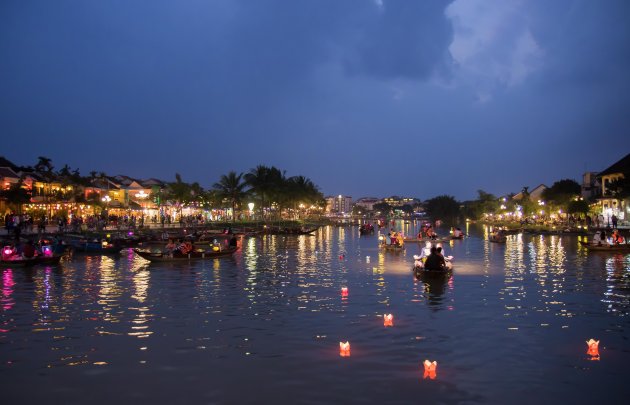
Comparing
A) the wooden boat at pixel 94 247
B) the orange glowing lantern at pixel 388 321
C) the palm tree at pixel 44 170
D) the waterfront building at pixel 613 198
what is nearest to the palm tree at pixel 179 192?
the palm tree at pixel 44 170

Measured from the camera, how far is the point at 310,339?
15.5 m

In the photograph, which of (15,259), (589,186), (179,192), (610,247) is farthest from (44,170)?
(589,186)

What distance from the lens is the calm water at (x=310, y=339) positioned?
11320 mm

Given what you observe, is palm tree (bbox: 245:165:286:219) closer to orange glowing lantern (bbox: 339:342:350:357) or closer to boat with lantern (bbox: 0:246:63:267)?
boat with lantern (bbox: 0:246:63:267)

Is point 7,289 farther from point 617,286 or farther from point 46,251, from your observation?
point 617,286

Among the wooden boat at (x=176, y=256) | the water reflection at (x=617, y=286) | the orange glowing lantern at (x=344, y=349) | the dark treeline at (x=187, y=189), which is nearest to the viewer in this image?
the orange glowing lantern at (x=344, y=349)

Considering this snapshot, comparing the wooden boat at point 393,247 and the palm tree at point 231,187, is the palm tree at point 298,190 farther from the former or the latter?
the wooden boat at point 393,247

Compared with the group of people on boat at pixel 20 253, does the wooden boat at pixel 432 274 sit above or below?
below

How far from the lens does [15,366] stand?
12992 mm

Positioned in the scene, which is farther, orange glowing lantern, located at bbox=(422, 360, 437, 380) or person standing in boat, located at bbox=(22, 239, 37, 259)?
person standing in boat, located at bbox=(22, 239, 37, 259)

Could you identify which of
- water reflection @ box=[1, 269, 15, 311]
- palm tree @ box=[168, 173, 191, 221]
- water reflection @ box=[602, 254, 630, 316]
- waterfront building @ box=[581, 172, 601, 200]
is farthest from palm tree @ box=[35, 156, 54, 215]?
waterfront building @ box=[581, 172, 601, 200]

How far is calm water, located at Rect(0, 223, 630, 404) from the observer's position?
11.3 meters

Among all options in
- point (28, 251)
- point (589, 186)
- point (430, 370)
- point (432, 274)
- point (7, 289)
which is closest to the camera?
point (430, 370)

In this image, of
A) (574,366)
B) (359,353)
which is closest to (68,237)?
(359,353)
